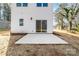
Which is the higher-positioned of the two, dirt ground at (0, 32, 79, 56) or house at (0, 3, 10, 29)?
house at (0, 3, 10, 29)

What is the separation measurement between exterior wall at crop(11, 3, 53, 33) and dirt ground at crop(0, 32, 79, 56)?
8.4 inches

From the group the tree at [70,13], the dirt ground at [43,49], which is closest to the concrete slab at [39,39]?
the dirt ground at [43,49]

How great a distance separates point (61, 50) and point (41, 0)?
1346mm

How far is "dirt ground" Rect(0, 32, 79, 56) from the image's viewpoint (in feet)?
14.2

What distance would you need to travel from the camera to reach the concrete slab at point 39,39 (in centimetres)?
436

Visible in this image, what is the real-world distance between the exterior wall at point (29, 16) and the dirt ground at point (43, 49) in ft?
0.70

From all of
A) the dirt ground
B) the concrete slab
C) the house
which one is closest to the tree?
the dirt ground

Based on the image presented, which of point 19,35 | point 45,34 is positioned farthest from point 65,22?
point 19,35

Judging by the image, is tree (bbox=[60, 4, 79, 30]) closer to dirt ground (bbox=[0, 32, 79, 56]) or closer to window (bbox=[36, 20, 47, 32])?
dirt ground (bbox=[0, 32, 79, 56])

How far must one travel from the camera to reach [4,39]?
436 centimetres

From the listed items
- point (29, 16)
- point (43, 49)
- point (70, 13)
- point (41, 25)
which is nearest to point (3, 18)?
point (29, 16)

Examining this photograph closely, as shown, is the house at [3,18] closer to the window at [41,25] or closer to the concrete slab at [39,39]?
the concrete slab at [39,39]

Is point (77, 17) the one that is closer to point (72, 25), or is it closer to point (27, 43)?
point (72, 25)

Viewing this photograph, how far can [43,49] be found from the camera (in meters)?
4.36
